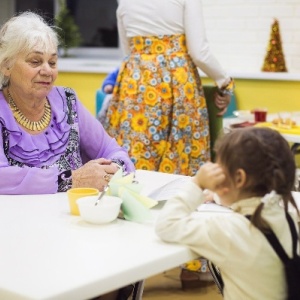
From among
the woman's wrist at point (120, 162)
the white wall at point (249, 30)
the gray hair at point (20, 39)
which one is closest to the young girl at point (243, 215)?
the woman's wrist at point (120, 162)

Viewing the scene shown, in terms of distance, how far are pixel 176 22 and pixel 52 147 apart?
161 centimetres

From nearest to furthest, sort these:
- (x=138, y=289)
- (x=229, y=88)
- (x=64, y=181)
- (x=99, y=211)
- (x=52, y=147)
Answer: (x=99, y=211), (x=138, y=289), (x=64, y=181), (x=52, y=147), (x=229, y=88)

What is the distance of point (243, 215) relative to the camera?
1675mm

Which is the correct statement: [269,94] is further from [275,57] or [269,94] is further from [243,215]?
[243,215]

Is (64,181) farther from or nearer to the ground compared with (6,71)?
nearer to the ground

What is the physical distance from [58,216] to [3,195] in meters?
0.33

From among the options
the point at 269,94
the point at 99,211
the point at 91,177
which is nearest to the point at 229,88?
the point at 269,94

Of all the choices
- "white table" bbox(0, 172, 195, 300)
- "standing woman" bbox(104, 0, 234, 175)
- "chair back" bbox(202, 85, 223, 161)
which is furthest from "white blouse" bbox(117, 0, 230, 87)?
"white table" bbox(0, 172, 195, 300)

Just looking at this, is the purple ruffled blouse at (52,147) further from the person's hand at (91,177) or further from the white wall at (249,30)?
the white wall at (249,30)

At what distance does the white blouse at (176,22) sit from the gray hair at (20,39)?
138 cm

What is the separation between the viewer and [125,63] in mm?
4090

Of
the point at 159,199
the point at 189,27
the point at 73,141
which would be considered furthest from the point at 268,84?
the point at 159,199

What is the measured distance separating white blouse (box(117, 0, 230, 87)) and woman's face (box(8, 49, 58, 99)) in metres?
1.43

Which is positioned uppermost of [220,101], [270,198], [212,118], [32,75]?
[32,75]
